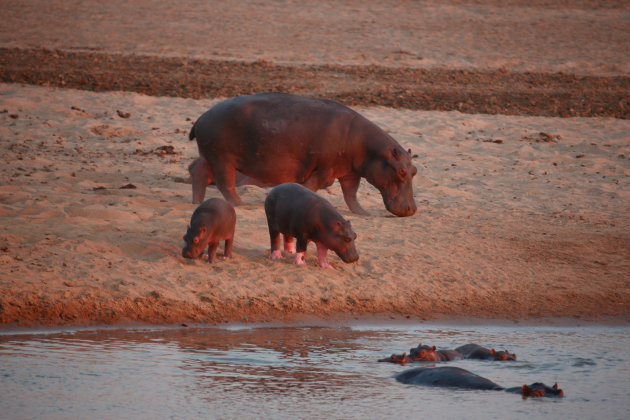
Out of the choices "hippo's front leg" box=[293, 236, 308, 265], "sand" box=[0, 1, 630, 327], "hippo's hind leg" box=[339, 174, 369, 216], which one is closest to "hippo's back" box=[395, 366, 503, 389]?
"sand" box=[0, 1, 630, 327]

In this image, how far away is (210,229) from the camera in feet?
26.7

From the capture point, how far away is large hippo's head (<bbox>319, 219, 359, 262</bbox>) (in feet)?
26.9

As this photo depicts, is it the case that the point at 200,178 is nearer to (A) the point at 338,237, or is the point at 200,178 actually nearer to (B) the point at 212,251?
(B) the point at 212,251

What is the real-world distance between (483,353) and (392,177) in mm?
3904

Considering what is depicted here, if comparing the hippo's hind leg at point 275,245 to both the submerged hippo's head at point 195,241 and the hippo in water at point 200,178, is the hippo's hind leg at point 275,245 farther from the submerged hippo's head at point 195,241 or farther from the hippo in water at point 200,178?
the hippo in water at point 200,178

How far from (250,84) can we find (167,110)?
2.73 meters

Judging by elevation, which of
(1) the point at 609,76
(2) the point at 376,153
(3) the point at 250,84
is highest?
(1) the point at 609,76

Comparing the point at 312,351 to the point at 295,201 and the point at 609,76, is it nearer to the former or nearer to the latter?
the point at 295,201

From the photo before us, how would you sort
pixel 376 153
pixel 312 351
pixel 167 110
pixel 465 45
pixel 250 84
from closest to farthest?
pixel 312 351 → pixel 376 153 → pixel 167 110 → pixel 250 84 → pixel 465 45

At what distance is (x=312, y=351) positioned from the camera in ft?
21.8

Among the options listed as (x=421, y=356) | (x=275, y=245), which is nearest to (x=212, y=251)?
(x=275, y=245)

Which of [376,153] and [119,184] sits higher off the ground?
[376,153]

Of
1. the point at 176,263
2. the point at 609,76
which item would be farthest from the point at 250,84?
the point at 176,263

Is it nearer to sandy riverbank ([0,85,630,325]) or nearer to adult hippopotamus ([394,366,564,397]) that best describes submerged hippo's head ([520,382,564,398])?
adult hippopotamus ([394,366,564,397])
